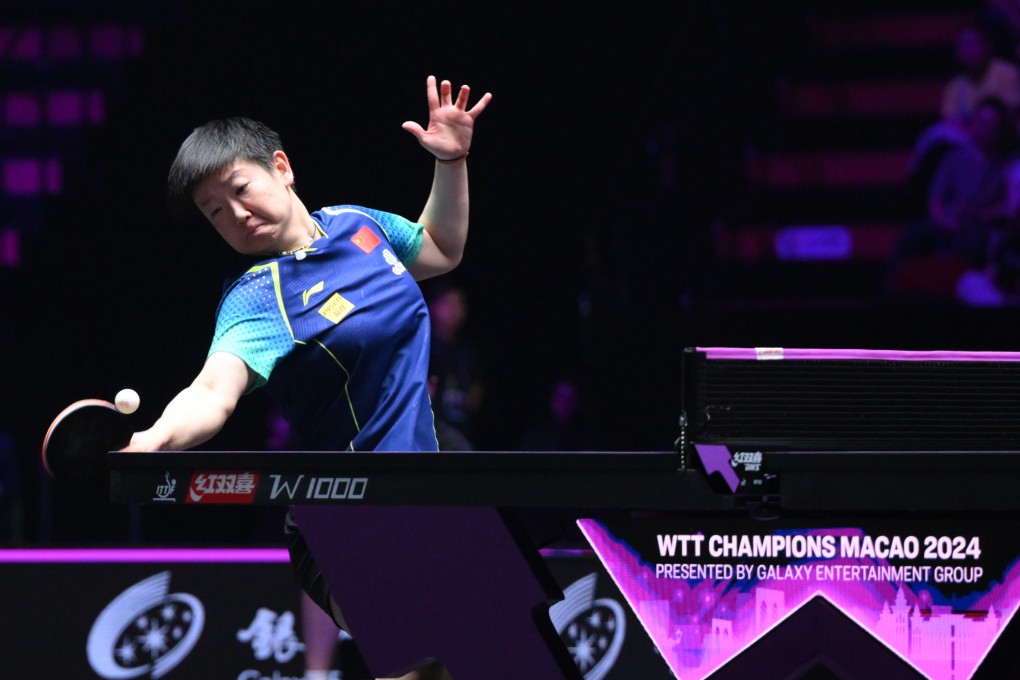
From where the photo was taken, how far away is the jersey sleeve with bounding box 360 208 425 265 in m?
3.19

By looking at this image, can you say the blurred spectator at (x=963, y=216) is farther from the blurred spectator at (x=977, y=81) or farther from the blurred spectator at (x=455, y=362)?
the blurred spectator at (x=455, y=362)

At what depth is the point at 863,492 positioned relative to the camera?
2113 mm

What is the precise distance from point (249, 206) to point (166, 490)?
0.78m

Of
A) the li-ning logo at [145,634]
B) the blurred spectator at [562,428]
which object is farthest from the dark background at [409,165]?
the li-ning logo at [145,634]

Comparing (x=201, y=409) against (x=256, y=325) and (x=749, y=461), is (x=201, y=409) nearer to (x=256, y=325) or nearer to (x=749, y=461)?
(x=256, y=325)

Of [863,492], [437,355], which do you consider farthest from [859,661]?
[437,355]

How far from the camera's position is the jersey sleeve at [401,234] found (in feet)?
10.5

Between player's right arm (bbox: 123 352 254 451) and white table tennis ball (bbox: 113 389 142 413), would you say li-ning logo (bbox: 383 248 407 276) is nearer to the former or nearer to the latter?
player's right arm (bbox: 123 352 254 451)

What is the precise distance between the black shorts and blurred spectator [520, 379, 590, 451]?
4.94 m

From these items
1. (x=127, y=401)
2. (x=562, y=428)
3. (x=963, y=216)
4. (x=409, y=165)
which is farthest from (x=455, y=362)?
(x=127, y=401)

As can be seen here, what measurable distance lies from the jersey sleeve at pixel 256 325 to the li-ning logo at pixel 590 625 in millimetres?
2499

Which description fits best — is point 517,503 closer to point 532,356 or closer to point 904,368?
point 904,368

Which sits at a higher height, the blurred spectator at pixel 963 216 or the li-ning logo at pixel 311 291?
the li-ning logo at pixel 311 291

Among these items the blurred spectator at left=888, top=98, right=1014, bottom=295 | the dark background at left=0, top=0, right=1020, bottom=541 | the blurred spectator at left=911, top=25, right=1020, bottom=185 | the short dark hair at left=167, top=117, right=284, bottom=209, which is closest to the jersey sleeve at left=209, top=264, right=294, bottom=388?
the short dark hair at left=167, top=117, right=284, bottom=209
